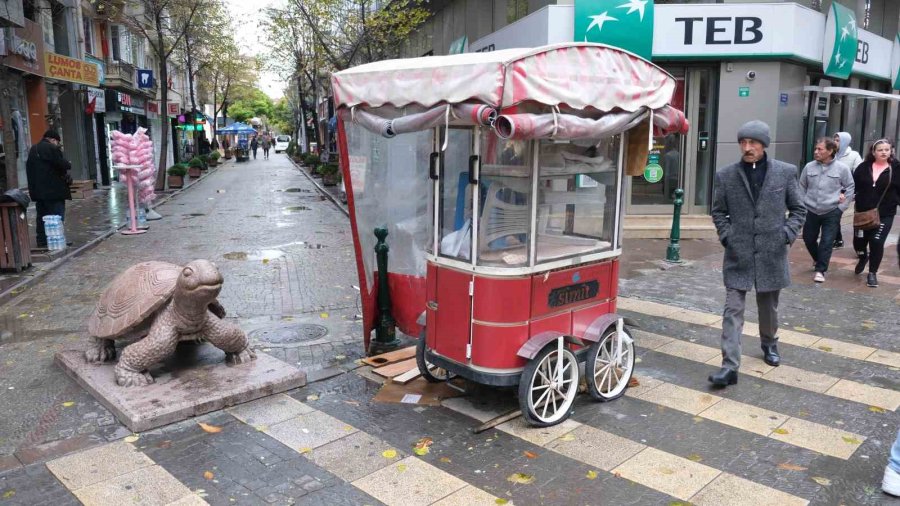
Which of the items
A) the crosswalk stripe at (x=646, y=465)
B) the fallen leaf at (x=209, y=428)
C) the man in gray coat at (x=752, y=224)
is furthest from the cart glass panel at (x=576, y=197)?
the fallen leaf at (x=209, y=428)

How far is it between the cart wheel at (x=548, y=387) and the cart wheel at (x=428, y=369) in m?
0.83

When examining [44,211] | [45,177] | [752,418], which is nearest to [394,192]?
[752,418]

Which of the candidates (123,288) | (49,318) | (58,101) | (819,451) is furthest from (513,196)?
(58,101)

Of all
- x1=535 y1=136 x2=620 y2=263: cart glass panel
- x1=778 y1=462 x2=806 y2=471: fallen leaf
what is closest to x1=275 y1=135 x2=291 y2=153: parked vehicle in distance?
x1=535 y1=136 x2=620 y2=263: cart glass panel

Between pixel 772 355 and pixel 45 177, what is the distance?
10.9 meters

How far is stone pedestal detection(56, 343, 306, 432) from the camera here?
4.53 m

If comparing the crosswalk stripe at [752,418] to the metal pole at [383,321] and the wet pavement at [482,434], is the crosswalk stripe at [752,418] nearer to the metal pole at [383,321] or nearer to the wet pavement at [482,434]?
the wet pavement at [482,434]

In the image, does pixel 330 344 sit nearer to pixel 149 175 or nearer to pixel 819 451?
pixel 819 451

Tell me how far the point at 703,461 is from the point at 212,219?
13.8m

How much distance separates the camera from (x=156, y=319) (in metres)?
5.09

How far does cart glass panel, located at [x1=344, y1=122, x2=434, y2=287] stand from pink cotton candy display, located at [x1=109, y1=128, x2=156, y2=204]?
30.5 ft

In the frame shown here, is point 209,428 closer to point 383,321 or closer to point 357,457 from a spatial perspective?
point 357,457

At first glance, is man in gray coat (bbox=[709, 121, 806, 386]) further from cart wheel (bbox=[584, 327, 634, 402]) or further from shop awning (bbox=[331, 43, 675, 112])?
shop awning (bbox=[331, 43, 675, 112])

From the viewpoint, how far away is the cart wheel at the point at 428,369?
511 cm
